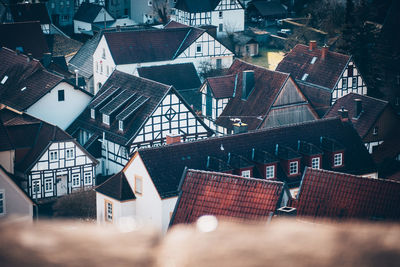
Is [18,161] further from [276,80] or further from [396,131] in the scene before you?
[396,131]

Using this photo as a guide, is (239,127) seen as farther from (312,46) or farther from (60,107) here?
(312,46)

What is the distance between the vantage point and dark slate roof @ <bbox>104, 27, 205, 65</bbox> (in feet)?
193

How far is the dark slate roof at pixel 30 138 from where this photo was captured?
38.7 metres

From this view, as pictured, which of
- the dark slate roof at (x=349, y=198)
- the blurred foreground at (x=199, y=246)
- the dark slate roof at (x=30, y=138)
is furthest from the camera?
the dark slate roof at (x=30, y=138)

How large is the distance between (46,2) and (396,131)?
57.0 m

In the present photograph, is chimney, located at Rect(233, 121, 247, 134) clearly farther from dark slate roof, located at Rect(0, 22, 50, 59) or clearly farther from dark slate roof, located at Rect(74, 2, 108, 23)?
dark slate roof, located at Rect(74, 2, 108, 23)

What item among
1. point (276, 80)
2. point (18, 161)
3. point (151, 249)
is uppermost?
point (151, 249)

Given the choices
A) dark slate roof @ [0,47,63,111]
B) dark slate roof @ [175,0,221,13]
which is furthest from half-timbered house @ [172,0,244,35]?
dark slate roof @ [0,47,63,111]

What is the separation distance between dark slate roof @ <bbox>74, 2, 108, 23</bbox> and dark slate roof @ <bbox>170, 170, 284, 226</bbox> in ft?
215

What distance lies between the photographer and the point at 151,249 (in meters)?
2.53

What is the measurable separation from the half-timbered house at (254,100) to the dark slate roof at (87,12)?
4249cm

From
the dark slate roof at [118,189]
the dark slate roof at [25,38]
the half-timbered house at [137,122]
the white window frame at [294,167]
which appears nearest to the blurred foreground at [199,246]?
the dark slate roof at [118,189]

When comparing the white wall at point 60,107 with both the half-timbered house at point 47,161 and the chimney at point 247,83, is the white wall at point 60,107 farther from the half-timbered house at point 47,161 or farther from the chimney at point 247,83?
the chimney at point 247,83

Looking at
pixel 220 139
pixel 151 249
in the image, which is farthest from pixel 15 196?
pixel 151 249
